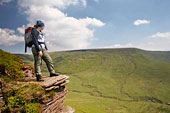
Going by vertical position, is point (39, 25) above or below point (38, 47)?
above

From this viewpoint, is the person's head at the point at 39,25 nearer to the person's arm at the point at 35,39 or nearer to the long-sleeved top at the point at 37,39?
the long-sleeved top at the point at 37,39

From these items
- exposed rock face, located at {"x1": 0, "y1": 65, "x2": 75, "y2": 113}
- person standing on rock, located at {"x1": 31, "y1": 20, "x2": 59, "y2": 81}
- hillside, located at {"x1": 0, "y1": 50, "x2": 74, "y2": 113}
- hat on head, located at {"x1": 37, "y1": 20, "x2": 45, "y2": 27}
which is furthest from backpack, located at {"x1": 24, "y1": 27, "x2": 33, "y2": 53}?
exposed rock face, located at {"x1": 0, "y1": 65, "x2": 75, "y2": 113}

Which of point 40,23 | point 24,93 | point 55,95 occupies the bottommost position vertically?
point 55,95

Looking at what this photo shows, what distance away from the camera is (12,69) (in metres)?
11.2

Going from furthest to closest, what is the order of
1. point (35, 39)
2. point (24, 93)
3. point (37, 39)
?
point (37, 39)
point (35, 39)
point (24, 93)

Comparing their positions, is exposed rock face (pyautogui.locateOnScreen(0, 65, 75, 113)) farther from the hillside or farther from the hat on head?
the hat on head

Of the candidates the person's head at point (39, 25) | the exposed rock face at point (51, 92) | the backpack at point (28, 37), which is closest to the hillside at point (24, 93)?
the exposed rock face at point (51, 92)

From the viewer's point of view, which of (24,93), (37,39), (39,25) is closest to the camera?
(24,93)

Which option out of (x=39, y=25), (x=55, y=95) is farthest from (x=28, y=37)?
(x=55, y=95)

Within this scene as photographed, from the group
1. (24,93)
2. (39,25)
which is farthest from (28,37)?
(24,93)

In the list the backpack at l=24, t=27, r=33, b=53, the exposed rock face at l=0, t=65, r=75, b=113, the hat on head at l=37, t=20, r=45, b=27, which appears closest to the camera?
the exposed rock face at l=0, t=65, r=75, b=113

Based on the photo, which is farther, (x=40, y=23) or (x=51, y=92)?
(x=40, y=23)

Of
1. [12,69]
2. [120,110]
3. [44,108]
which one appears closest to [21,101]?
[44,108]

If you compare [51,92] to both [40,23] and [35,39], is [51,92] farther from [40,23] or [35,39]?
[40,23]
